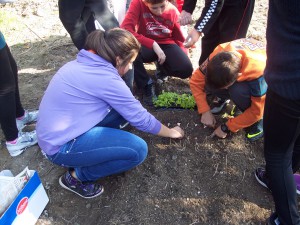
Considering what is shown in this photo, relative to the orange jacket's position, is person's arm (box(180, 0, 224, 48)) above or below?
above

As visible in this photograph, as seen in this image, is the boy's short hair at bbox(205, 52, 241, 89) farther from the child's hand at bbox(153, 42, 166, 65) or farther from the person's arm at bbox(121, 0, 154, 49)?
the person's arm at bbox(121, 0, 154, 49)

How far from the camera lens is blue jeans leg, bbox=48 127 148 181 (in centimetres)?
209

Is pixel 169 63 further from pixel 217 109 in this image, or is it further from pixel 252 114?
pixel 252 114

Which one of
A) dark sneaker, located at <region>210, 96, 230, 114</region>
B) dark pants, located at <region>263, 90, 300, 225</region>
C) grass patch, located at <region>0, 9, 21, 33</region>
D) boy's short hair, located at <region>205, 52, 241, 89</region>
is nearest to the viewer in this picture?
dark pants, located at <region>263, 90, 300, 225</region>

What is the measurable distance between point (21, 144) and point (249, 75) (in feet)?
6.41

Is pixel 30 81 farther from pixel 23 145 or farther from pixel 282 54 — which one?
pixel 282 54

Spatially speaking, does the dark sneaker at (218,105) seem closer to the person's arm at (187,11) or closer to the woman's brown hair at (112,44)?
the person's arm at (187,11)

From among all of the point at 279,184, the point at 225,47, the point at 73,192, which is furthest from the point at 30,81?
the point at 279,184

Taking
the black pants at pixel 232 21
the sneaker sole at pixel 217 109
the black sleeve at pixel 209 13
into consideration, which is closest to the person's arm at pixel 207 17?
the black sleeve at pixel 209 13

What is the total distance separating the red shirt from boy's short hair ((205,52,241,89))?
40.0 inches

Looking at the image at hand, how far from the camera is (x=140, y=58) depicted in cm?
316

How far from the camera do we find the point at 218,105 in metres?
3.00

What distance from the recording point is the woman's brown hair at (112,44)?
1970mm

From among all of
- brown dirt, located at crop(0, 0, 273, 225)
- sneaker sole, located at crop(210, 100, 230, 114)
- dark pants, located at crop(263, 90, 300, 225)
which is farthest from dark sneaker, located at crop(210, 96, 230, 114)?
dark pants, located at crop(263, 90, 300, 225)
